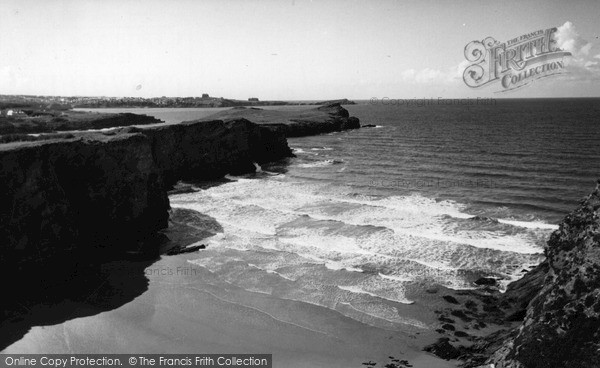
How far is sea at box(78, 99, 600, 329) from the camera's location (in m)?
20.7

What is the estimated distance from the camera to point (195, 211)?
33344 millimetres

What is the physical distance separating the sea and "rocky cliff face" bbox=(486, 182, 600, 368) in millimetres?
6435

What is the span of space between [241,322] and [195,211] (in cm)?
1718

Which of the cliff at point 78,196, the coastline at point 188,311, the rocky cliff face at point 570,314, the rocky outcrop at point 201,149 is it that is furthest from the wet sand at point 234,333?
the rocky outcrop at point 201,149

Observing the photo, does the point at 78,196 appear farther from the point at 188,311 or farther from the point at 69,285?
the point at 188,311

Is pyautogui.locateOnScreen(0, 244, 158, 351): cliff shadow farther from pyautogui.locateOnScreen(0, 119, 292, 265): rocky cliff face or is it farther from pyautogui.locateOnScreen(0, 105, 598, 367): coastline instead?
pyautogui.locateOnScreen(0, 119, 292, 265): rocky cliff face

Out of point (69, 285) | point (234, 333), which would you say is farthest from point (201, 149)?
point (234, 333)

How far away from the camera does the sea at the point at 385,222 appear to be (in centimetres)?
2073

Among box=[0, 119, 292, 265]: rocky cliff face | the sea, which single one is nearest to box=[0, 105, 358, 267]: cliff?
box=[0, 119, 292, 265]: rocky cliff face

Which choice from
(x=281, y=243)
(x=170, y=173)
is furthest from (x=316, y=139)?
(x=281, y=243)

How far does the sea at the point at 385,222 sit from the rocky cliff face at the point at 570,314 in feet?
21.1

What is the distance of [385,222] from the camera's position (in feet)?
95.8

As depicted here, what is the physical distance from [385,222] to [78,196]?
63.2 ft

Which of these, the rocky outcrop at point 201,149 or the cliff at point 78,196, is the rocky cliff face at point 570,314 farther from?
the rocky outcrop at point 201,149
